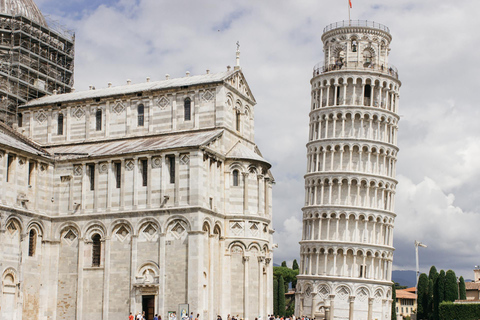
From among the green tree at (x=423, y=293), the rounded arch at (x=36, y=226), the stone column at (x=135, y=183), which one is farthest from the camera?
the green tree at (x=423, y=293)

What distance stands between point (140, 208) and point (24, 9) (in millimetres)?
24933

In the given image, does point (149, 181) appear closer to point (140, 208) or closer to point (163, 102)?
point (140, 208)

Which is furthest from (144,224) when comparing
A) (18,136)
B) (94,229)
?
(18,136)

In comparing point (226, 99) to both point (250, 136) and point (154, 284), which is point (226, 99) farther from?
point (154, 284)

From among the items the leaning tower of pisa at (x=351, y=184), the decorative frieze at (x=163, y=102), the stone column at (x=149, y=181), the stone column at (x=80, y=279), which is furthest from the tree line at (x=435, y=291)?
the stone column at (x=80, y=279)

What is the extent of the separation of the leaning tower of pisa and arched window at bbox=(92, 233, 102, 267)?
118ft

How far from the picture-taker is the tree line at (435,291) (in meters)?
86.0

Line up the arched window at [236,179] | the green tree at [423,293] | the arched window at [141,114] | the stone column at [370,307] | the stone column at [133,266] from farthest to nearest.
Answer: the green tree at [423,293], the stone column at [370,307], the arched window at [141,114], the arched window at [236,179], the stone column at [133,266]

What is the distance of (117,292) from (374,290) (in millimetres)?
39512

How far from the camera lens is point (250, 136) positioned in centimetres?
5934

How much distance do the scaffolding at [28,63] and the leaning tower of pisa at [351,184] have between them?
32102mm

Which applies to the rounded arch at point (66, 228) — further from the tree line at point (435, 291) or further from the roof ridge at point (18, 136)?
the tree line at point (435, 291)

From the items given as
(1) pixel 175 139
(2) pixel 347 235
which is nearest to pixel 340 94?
(2) pixel 347 235

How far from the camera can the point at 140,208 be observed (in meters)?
50.6
